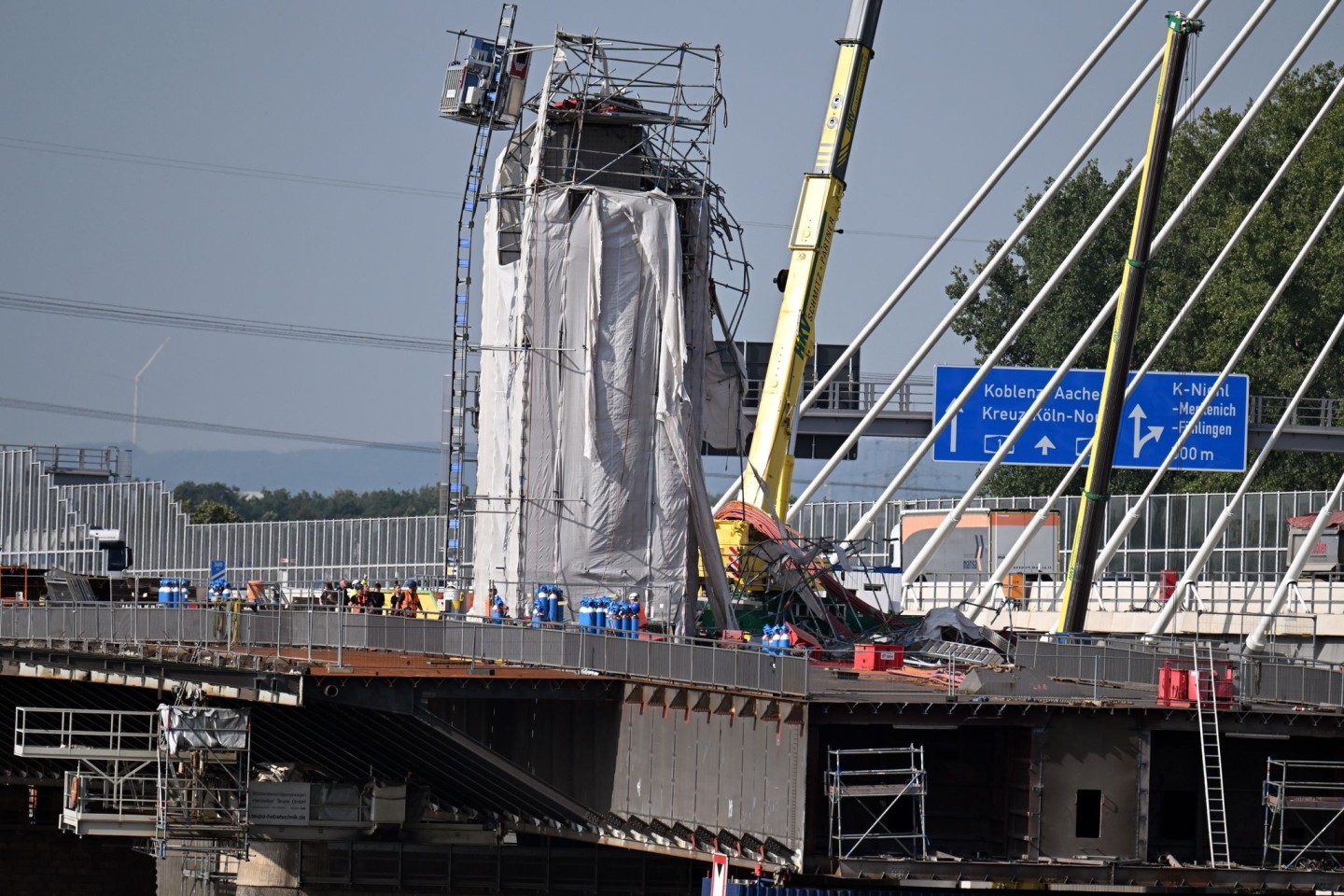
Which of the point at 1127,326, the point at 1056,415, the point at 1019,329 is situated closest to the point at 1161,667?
the point at 1127,326

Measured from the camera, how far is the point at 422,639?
46.8 meters

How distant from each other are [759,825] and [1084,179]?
338 feet

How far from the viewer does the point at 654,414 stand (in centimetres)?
5591

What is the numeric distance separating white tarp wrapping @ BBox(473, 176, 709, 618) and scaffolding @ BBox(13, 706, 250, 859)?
1101cm

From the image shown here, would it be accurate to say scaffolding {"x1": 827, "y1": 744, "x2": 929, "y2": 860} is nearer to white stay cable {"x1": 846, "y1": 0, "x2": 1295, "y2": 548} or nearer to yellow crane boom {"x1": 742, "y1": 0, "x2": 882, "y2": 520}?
yellow crane boom {"x1": 742, "y1": 0, "x2": 882, "y2": 520}

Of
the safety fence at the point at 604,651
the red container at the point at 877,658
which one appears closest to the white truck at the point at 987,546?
the red container at the point at 877,658

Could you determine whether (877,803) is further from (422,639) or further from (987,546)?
(987,546)

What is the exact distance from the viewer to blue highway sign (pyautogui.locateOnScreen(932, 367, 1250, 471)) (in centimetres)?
7825

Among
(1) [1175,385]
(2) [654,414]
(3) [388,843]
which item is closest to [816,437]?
(1) [1175,385]

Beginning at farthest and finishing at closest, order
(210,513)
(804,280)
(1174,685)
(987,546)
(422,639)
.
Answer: (210,513) → (987,546) → (804,280) → (422,639) → (1174,685)

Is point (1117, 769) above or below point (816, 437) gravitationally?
below

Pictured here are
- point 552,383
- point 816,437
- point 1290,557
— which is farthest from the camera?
point 816,437

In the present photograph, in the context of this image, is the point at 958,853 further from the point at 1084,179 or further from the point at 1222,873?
the point at 1084,179

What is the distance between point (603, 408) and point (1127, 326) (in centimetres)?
1335
